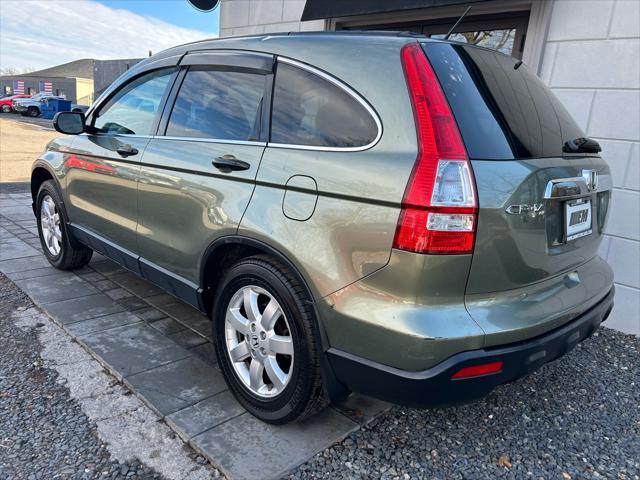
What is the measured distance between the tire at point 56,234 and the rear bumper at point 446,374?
313cm

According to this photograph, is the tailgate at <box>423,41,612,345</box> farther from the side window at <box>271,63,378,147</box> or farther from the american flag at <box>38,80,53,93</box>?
the american flag at <box>38,80,53,93</box>

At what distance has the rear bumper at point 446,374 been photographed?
5.87ft

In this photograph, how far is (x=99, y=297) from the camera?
387 cm

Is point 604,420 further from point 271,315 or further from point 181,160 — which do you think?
point 181,160

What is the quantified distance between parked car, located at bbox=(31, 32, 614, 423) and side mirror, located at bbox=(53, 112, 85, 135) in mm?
1296

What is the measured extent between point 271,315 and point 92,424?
1.05m

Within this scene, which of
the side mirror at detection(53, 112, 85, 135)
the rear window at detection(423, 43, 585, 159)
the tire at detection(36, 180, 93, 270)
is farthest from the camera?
the tire at detection(36, 180, 93, 270)

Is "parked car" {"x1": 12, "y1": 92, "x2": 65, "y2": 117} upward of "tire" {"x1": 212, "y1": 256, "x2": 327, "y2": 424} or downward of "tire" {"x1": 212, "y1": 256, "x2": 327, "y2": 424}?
upward

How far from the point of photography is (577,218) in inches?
87.0

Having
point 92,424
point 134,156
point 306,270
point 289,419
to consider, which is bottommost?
point 92,424

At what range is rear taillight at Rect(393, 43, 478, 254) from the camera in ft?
5.71

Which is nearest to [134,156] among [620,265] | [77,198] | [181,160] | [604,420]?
[181,160]

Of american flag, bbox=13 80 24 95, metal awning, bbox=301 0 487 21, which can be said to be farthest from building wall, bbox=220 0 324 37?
american flag, bbox=13 80 24 95

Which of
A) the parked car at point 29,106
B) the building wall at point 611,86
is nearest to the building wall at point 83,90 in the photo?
the parked car at point 29,106
